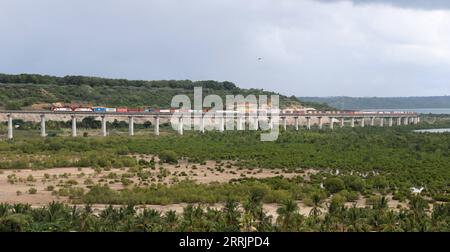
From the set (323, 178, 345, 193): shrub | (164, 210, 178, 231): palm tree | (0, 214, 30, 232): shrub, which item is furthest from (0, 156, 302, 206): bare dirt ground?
(164, 210, 178, 231): palm tree

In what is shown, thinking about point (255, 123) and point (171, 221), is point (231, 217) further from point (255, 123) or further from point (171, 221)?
point (255, 123)

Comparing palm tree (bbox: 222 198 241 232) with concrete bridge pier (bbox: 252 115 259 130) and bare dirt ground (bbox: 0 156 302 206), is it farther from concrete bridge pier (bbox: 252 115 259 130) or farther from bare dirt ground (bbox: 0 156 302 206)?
concrete bridge pier (bbox: 252 115 259 130)

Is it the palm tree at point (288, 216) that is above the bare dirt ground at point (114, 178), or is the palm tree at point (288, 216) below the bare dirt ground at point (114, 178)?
above

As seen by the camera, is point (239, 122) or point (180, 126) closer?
point (180, 126)

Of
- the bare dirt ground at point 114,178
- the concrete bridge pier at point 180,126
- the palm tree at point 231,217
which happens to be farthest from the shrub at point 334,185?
the concrete bridge pier at point 180,126

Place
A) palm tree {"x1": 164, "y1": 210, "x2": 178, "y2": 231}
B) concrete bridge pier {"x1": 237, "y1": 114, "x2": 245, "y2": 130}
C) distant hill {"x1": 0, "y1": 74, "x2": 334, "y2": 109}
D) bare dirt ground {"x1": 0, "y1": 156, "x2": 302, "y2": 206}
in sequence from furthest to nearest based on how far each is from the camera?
distant hill {"x1": 0, "y1": 74, "x2": 334, "y2": 109}, concrete bridge pier {"x1": 237, "y1": 114, "x2": 245, "y2": 130}, bare dirt ground {"x1": 0, "y1": 156, "x2": 302, "y2": 206}, palm tree {"x1": 164, "y1": 210, "x2": 178, "y2": 231}

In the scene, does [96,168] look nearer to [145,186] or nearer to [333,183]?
[145,186]

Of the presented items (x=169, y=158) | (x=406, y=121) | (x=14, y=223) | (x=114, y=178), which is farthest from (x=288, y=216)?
(x=406, y=121)

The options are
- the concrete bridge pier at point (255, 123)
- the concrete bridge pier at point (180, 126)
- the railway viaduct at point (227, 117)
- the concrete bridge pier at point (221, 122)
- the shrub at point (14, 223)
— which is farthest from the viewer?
the concrete bridge pier at point (255, 123)

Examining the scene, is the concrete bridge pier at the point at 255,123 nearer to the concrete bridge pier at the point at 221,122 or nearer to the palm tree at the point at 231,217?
the concrete bridge pier at the point at 221,122

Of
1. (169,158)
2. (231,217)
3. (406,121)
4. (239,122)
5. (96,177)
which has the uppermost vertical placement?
(239,122)

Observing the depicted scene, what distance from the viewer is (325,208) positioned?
121 ft

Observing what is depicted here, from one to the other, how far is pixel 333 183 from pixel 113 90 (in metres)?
141
